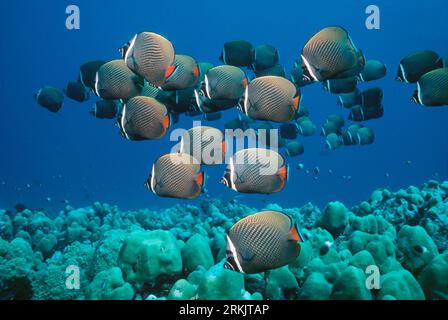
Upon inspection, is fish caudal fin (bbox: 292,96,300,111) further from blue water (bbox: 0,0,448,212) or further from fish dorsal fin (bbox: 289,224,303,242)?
blue water (bbox: 0,0,448,212)

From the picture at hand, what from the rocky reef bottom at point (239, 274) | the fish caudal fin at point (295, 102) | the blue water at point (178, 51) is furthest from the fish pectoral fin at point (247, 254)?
the blue water at point (178, 51)

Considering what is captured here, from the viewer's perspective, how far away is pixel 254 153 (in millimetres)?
2688

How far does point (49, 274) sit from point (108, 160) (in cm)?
8036

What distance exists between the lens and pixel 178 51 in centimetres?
5391

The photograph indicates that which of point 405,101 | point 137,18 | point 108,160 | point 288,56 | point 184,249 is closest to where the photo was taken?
point 184,249

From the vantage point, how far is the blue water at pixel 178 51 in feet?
155

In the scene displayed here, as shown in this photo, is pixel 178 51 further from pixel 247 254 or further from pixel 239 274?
pixel 247 254

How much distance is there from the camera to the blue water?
1864 inches

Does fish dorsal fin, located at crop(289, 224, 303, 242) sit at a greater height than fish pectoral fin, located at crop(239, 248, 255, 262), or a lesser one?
greater

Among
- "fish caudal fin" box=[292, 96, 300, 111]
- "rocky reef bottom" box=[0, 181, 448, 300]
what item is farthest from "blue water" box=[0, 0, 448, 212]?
"fish caudal fin" box=[292, 96, 300, 111]

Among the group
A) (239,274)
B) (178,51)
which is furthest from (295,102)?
(178,51)

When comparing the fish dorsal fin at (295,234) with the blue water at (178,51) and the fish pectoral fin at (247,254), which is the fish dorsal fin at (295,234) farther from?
the blue water at (178,51)

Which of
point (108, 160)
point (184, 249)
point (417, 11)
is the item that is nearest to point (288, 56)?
point (417, 11)
